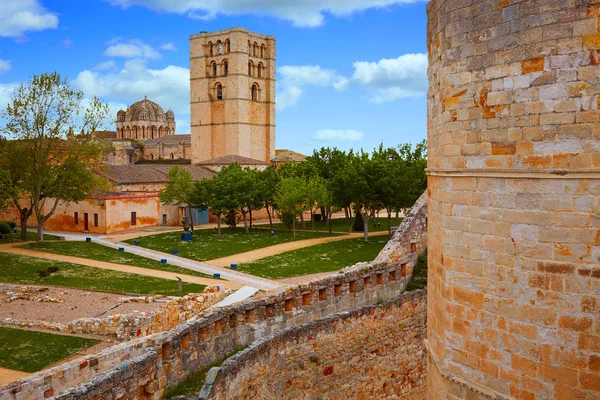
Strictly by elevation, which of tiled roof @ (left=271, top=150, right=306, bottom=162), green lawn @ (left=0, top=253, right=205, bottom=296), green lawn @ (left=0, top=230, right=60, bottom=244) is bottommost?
green lawn @ (left=0, top=253, right=205, bottom=296)

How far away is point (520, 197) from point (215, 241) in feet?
106

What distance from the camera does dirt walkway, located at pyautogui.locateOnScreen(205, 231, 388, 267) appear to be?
29.6m

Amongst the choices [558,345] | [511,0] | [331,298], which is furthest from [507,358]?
[331,298]

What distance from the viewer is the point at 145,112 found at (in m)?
95.1

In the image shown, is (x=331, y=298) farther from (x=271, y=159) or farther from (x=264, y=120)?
(x=264, y=120)

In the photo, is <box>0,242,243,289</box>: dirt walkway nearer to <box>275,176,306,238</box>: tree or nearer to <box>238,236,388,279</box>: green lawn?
<box>238,236,388,279</box>: green lawn

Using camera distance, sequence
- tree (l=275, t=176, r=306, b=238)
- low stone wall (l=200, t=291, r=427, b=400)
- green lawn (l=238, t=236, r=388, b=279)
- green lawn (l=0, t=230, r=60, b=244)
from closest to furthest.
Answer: low stone wall (l=200, t=291, r=427, b=400), green lawn (l=238, t=236, r=388, b=279), green lawn (l=0, t=230, r=60, b=244), tree (l=275, t=176, r=306, b=238)

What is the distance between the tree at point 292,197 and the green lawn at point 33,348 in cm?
2316

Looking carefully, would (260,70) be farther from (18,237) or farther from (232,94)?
(18,237)

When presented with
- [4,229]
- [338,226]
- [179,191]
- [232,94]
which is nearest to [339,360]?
[4,229]

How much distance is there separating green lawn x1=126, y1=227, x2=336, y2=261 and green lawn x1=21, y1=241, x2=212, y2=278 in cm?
248

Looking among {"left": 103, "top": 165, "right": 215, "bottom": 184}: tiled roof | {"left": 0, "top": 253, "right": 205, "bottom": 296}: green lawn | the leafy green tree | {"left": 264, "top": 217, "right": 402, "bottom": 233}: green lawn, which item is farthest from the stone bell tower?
{"left": 0, "top": 253, "right": 205, "bottom": 296}: green lawn

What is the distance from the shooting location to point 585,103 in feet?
16.0

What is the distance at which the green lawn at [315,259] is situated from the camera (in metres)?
26.9
